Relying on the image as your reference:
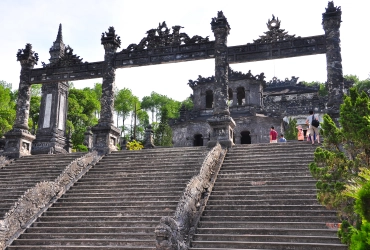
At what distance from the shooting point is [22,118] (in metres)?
17.7

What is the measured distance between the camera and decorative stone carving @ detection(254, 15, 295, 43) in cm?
1588

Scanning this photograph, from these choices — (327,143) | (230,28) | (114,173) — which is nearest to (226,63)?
(230,28)

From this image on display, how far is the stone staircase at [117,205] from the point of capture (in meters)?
9.13

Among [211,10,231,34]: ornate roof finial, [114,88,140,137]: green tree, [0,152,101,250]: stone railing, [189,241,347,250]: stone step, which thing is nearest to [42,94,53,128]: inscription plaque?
[0,152,101,250]: stone railing

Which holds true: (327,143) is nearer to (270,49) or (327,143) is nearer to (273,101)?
(270,49)

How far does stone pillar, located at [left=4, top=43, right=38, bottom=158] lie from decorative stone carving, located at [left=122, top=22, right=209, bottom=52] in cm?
495

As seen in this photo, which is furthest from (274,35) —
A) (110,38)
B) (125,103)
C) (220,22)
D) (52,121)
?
(125,103)

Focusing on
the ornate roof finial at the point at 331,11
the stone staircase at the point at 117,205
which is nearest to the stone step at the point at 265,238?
the stone staircase at the point at 117,205

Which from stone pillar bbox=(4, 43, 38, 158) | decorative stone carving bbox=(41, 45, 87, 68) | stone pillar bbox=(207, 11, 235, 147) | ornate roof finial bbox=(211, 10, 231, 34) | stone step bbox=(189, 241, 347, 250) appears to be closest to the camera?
stone step bbox=(189, 241, 347, 250)

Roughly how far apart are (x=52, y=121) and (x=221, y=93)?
9849mm

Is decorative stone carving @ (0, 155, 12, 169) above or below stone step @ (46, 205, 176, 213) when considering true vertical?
above

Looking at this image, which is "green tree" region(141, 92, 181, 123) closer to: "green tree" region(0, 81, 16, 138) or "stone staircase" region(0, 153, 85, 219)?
"green tree" region(0, 81, 16, 138)

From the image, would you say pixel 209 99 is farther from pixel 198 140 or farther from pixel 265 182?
pixel 265 182

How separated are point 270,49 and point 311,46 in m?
1.58
